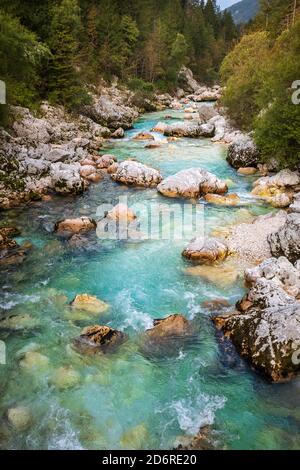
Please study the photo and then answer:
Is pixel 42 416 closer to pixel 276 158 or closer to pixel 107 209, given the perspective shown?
pixel 107 209

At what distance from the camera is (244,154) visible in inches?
957

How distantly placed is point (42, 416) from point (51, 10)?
33649 millimetres

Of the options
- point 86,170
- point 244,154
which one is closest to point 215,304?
point 86,170

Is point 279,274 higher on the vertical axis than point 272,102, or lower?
lower

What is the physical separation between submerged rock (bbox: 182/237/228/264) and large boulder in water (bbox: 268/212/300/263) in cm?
171

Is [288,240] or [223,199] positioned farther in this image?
[223,199]

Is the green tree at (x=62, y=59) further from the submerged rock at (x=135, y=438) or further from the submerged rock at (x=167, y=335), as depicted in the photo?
the submerged rock at (x=135, y=438)

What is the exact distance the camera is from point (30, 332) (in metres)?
10.2

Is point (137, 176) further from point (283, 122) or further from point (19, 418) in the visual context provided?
point (19, 418)

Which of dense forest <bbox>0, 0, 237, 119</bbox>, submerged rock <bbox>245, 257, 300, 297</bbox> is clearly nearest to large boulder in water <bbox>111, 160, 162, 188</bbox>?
dense forest <bbox>0, 0, 237, 119</bbox>

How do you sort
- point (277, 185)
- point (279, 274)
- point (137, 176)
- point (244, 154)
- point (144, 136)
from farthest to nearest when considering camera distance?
point (144, 136), point (244, 154), point (137, 176), point (277, 185), point (279, 274)

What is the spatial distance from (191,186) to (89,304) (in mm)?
10394
